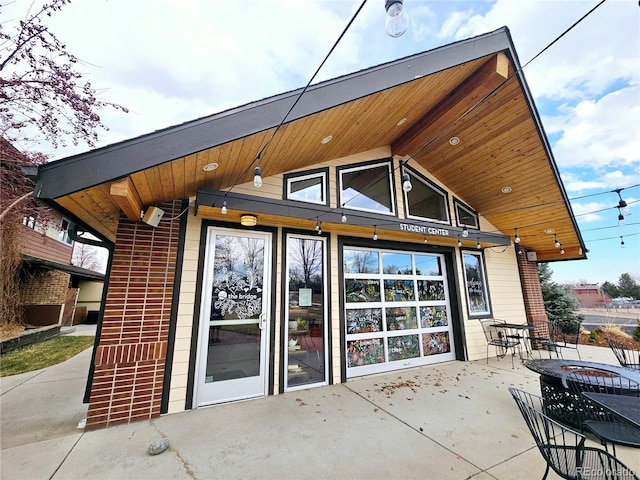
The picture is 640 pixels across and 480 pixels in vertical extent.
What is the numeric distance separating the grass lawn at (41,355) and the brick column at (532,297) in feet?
37.4

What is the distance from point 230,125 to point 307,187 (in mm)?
1975

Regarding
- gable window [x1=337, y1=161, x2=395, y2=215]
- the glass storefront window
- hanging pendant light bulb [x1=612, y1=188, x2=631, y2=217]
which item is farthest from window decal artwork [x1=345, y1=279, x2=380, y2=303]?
hanging pendant light bulb [x1=612, y1=188, x2=631, y2=217]

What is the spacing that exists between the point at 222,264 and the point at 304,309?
1447 millimetres

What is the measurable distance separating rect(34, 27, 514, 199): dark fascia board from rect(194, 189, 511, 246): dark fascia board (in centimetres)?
82

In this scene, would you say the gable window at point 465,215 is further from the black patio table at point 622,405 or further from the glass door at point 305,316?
the black patio table at point 622,405

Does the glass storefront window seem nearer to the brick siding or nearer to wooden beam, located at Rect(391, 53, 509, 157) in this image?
wooden beam, located at Rect(391, 53, 509, 157)

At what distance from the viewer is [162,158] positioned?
2354 millimetres

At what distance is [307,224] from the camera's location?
161 inches

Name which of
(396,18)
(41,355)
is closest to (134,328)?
(396,18)

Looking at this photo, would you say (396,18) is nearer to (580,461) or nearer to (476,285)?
(580,461)

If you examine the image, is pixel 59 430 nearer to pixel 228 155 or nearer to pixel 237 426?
pixel 237 426

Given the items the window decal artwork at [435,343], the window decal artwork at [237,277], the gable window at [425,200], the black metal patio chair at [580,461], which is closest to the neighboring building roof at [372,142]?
the gable window at [425,200]

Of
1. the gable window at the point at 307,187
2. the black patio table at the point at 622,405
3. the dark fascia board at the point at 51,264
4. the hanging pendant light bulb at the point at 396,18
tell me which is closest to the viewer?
the hanging pendant light bulb at the point at 396,18

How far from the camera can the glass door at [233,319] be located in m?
3.44
